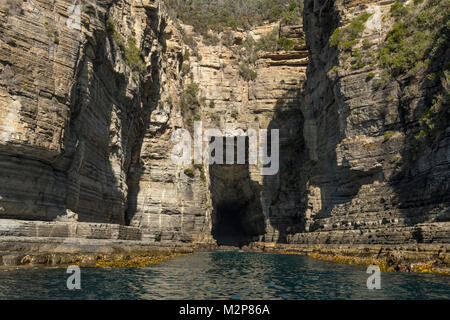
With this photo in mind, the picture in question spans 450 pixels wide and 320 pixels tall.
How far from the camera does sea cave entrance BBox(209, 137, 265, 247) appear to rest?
2409 inches

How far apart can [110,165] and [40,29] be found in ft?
48.0

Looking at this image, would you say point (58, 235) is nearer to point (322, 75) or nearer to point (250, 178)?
point (322, 75)

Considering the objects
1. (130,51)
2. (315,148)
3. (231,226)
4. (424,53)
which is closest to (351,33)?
(424,53)

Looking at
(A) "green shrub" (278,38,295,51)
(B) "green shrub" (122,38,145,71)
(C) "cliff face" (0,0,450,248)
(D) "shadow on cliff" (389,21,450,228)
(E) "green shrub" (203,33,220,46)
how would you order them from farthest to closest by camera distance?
(E) "green shrub" (203,33,220,46) → (A) "green shrub" (278,38,295,51) → (B) "green shrub" (122,38,145,71) → (D) "shadow on cliff" (389,21,450,228) → (C) "cliff face" (0,0,450,248)

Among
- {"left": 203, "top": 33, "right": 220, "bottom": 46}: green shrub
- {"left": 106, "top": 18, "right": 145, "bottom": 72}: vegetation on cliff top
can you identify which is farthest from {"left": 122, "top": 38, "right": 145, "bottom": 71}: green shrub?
{"left": 203, "top": 33, "right": 220, "bottom": 46}: green shrub

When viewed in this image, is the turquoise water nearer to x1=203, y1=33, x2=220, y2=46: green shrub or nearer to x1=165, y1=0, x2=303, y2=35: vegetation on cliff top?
x1=203, y1=33, x2=220, y2=46: green shrub

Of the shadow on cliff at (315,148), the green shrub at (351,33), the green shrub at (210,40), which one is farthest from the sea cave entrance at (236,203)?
the green shrub at (351,33)

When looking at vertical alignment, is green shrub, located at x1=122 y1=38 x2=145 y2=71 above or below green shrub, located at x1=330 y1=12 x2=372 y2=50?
below

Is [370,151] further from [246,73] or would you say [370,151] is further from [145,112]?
[246,73]

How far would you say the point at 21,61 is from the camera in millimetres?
21438

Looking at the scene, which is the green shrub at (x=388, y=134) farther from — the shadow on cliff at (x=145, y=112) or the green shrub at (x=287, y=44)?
the green shrub at (x=287, y=44)

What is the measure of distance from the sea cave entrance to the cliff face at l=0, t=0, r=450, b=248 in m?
0.33

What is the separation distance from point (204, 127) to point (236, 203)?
18.4m

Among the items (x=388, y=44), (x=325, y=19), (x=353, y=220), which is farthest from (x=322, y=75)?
(x=353, y=220)
